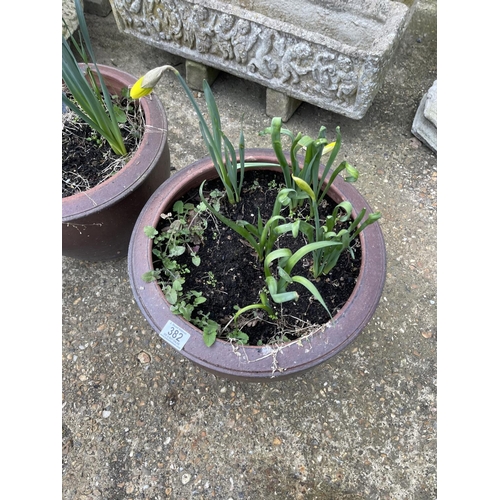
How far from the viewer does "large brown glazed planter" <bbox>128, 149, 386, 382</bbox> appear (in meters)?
1.11

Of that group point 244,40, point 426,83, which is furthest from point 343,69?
point 426,83

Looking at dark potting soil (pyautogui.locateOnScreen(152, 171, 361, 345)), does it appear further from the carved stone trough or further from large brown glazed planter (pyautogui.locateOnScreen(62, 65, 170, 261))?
the carved stone trough

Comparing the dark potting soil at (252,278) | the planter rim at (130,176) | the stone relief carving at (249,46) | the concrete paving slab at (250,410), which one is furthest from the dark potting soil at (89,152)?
the stone relief carving at (249,46)

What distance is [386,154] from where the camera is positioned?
2.19 metres

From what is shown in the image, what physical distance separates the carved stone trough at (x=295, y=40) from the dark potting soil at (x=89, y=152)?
0.60 m

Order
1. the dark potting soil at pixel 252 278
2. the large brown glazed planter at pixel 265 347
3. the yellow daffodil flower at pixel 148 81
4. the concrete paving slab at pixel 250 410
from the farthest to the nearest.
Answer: the concrete paving slab at pixel 250 410
the dark potting soil at pixel 252 278
the large brown glazed planter at pixel 265 347
the yellow daffodil flower at pixel 148 81

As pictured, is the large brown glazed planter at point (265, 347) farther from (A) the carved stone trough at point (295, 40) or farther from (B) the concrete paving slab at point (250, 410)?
(A) the carved stone trough at point (295, 40)

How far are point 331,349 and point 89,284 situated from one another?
118 cm

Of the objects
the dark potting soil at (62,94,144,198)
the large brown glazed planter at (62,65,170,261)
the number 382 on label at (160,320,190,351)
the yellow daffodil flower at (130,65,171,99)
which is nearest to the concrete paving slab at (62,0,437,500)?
the large brown glazed planter at (62,65,170,261)

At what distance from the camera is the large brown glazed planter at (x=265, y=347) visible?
1.11 metres

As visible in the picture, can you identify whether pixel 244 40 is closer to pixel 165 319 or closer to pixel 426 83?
pixel 426 83

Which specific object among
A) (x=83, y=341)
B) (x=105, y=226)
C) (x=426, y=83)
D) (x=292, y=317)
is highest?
(x=426, y=83)

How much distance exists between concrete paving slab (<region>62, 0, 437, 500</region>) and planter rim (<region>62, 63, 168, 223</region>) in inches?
21.6

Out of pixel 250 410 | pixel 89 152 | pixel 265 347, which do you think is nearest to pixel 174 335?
pixel 265 347
